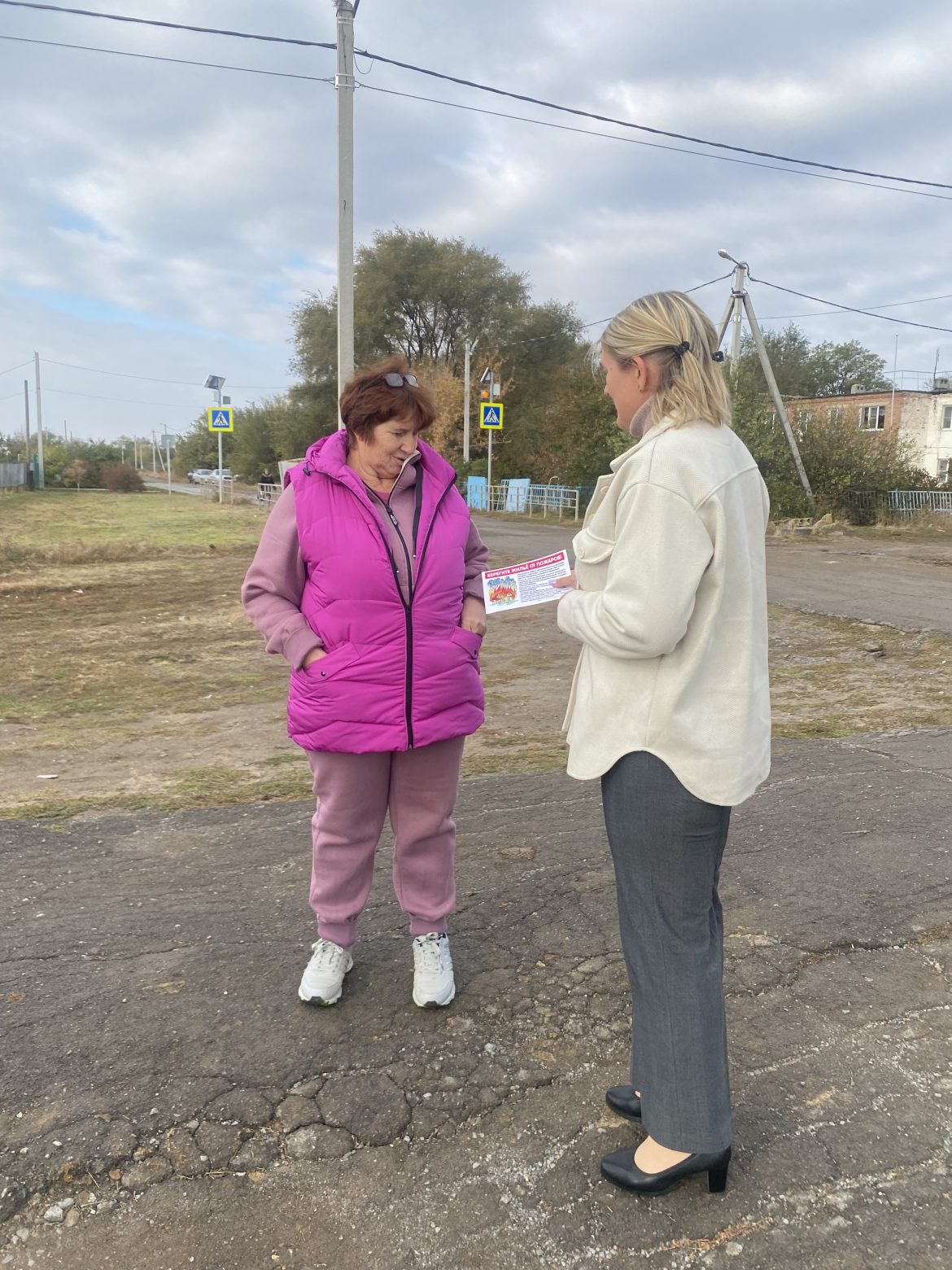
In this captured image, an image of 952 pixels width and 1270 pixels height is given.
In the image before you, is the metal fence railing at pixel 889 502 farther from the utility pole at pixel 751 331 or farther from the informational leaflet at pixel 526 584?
the informational leaflet at pixel 526 584

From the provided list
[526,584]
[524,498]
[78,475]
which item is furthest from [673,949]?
[78,475]

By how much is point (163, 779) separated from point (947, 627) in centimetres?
801

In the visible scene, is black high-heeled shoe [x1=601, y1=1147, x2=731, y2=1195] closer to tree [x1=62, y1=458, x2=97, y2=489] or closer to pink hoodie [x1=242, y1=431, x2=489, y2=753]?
pink hoodie [x1=242, y1=431, x2=489, y2=753]

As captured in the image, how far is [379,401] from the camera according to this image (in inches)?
A: 104

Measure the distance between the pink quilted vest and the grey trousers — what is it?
2.47 ft

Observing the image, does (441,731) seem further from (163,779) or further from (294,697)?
(163,779)

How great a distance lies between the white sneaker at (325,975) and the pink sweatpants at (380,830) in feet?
0.11

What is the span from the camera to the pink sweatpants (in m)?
2.73

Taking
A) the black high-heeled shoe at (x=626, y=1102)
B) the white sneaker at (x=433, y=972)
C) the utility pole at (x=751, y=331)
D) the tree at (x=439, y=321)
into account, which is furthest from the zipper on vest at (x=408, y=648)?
the tree at (x=439, y=321)

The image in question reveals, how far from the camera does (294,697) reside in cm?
275

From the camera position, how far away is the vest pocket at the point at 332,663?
2.62 m

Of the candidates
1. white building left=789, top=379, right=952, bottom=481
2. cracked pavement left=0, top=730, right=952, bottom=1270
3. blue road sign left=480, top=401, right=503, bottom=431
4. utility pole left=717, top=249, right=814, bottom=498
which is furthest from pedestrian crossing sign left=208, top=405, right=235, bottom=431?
white building left=789, top=379, right=952, bottom=481

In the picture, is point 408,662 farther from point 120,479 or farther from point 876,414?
point 120,479

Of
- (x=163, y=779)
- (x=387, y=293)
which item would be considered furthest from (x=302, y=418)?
(x=163, y=779)
